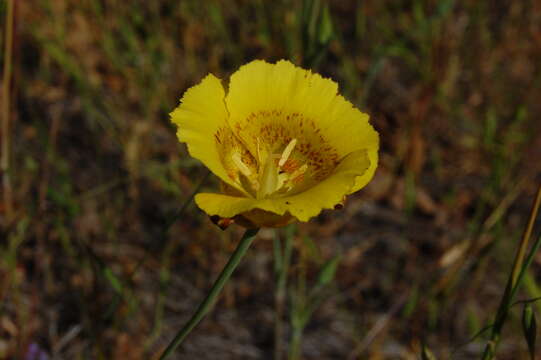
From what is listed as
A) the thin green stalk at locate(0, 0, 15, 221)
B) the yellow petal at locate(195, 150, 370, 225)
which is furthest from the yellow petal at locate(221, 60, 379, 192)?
the thin green stalk at locate(0, 0, 15, 221)

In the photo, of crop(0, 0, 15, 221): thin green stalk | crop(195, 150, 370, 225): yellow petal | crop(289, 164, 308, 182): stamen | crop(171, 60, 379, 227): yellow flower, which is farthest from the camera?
crop(0, 0, 15, 221): thin green stalk

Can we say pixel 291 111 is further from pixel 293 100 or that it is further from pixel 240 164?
pixel 240 164

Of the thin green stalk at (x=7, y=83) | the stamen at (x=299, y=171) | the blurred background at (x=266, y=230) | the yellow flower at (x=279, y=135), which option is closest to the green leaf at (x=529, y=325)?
the yellow flower at (x=279, y=135)

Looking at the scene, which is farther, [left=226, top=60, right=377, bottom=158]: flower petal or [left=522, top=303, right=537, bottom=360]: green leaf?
[left=226, top=60, right=377, bottom=158]: flower petal

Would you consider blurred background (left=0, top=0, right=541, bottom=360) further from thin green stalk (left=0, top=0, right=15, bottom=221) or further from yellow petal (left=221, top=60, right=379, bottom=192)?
yellow petal (left=221, top=60, right=379, bottom=192)

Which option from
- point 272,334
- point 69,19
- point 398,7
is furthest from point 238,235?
point 398,7

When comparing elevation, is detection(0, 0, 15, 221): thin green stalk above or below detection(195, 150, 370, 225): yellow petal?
above
